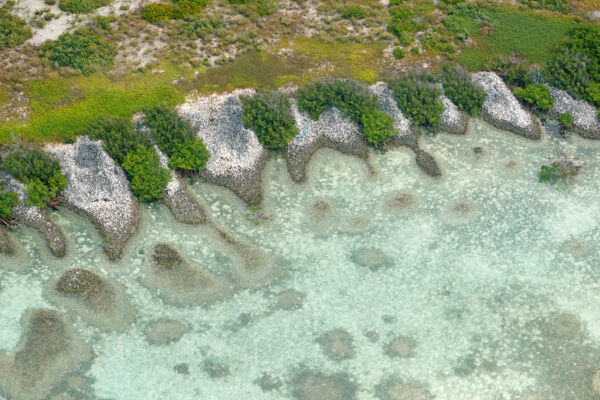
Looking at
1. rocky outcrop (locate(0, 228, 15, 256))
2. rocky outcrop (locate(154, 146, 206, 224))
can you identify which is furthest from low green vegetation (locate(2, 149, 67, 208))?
rocky outcrop (locate(154, 146, 206, 224))

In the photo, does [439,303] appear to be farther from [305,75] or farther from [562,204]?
[305,75]

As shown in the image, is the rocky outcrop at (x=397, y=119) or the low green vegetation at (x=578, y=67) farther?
the low green vegetation at (x=578, y=67)

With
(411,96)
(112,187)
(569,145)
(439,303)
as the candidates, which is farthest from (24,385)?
(569,145)

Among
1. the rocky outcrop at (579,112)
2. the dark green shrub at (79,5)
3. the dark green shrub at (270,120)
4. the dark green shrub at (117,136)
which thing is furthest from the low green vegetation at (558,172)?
the dark green shrub at (79,5)

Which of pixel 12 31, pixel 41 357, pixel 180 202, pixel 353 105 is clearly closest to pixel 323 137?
pixel 353 105

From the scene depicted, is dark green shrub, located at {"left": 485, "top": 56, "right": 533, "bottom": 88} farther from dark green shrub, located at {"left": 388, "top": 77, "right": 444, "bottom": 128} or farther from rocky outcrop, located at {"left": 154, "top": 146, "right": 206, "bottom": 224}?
rocky outcrop, located at {"left": 154, "top": 146, "right": 206, "bottom": 224}

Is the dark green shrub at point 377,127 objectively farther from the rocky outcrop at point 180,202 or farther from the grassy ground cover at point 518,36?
the rocky outcrop at point 180,202

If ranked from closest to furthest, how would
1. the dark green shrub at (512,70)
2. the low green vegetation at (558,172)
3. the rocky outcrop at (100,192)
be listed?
the rocky outcrop at (100,192) → the low green vegetation at (558,172) → the dark green shrub at (512,70)
